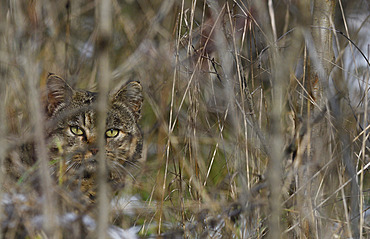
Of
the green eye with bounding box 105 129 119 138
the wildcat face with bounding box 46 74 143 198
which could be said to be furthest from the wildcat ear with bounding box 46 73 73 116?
the green eye with bounding box 105 129 119 138

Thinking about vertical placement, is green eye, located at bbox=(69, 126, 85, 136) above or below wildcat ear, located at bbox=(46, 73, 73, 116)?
below

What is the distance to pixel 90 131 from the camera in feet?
7.11

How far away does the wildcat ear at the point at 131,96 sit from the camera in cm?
227

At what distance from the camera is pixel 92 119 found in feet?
7.18

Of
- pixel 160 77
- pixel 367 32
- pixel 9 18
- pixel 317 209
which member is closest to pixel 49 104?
pixel 160 77

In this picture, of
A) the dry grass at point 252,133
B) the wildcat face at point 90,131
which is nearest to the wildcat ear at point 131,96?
the wildcat face at point 90,131

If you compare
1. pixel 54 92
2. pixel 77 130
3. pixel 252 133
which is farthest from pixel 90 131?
pixel 252 133

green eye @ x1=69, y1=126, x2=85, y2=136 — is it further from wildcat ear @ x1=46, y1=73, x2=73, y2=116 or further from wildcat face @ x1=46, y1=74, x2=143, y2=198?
wildcat ear @ x1=46, y1=73, x2=73, y2=116

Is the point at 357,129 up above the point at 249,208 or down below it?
above

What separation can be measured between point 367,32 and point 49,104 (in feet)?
6.15

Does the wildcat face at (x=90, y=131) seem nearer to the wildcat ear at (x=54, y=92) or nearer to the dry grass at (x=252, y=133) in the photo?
the wildcat ear at (x=54, y=92)

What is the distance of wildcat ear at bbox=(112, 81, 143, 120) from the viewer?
227 cm

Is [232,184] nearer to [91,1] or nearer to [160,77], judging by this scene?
[160,77]

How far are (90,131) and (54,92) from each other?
27cm
